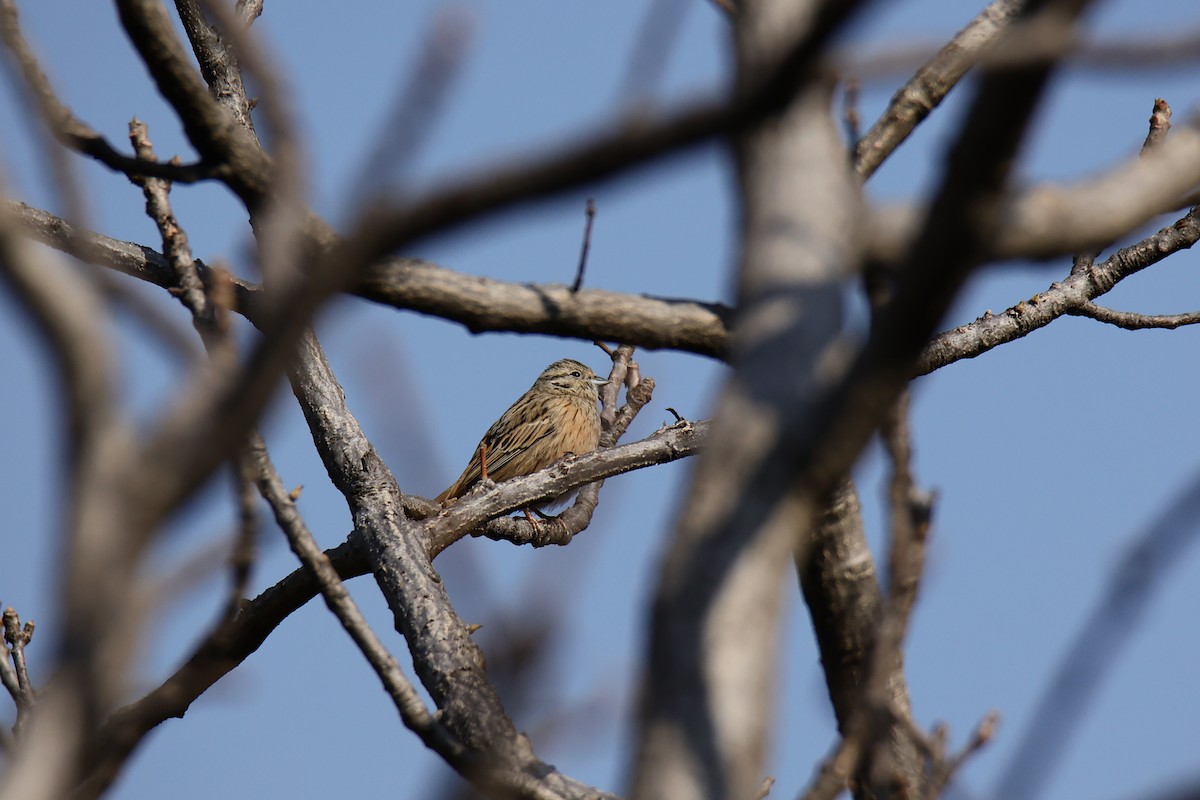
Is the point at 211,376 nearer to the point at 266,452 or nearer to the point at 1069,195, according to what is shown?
the point at 266,452

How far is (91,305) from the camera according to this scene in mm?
1359

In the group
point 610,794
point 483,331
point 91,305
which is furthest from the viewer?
point 610,794

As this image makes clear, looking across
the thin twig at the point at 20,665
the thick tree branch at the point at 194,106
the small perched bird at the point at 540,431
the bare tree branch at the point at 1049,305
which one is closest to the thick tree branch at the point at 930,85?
the thick tree branch at the point at 194,106

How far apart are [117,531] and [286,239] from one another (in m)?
0.53

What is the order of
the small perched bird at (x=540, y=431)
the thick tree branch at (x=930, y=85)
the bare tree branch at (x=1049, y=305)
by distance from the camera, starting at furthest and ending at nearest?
1. the small perched bird at (x=540, y=431)
2. the bare tree branch at (x=1049, y=305)
3. the thick tree branch at (x=930, y=85)

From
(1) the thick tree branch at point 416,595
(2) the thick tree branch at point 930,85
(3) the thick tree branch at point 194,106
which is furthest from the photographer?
(1) the thick tree branch at point 416,595

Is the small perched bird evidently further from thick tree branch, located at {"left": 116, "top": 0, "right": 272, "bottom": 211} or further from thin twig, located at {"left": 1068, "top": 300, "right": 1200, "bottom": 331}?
thick tree branch, located at {"left": 116, "top": 0, "right": 272, "bottom": 211}

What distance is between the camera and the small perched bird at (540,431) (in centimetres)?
1123

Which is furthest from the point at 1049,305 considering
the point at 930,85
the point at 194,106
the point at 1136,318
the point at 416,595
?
the point at 194,106

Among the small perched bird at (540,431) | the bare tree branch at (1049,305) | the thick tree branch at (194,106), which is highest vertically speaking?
the small perched bird at (540,431)

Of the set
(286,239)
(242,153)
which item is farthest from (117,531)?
(242,153)

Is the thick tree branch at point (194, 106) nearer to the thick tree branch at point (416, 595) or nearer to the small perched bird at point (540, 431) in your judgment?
the thick tree branch at point (416, 595)

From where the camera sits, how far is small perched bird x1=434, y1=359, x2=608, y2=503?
11234 mm

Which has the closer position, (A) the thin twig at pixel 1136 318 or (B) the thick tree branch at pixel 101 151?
(B) the thick tree branch at pixel 101 151
